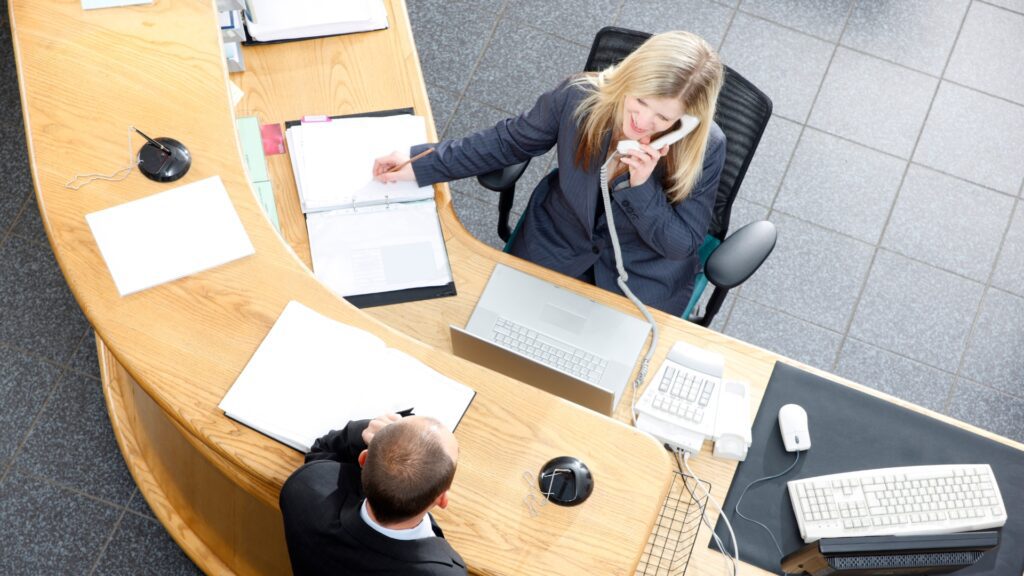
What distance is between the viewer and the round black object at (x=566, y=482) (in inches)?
61.9

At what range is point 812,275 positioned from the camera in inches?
122

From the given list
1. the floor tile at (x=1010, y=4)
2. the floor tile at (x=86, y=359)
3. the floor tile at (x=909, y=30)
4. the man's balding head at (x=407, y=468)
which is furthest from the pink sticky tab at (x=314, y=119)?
the floor tile at (x=1010, y=4)

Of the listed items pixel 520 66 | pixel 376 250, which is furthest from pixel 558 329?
pixel 520 66

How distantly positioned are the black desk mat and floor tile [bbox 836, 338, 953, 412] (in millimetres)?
956

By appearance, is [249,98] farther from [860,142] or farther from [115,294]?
[860,142]

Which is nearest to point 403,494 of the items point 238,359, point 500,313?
point 238,359

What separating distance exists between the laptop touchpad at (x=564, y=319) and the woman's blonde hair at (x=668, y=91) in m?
0.41

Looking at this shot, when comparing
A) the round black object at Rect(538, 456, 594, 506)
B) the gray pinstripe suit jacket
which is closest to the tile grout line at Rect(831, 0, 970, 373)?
the gray pinstripe suit jacket

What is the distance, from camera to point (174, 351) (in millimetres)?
1686

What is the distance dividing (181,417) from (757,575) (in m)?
1.20

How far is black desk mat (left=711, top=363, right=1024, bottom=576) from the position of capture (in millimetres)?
1909

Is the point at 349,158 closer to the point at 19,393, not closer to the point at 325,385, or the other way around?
the point at 325,385

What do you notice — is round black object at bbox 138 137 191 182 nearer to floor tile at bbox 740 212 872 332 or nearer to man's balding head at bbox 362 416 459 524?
man's balding head at bbox 362 416 459 524

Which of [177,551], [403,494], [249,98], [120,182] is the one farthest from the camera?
[177,551]
